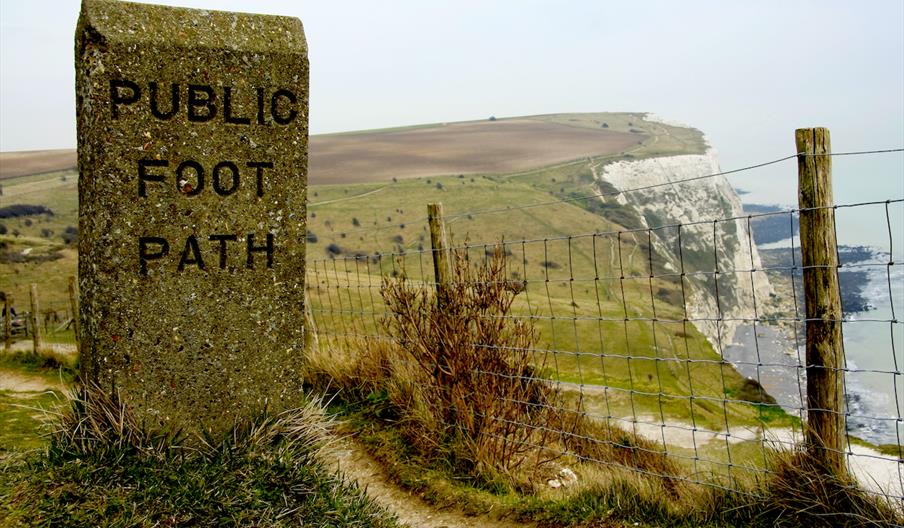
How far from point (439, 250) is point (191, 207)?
9.26ft

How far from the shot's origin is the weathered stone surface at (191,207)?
207 inches

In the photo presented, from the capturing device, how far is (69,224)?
78.9 m

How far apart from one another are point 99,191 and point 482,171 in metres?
114

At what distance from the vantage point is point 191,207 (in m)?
5.50

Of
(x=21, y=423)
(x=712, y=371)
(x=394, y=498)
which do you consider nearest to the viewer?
(x=394, y=498)

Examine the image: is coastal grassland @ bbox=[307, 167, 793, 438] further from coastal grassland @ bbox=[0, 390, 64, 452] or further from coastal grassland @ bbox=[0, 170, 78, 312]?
coastal grassland @ bbox=[0, 170, 78, 312]

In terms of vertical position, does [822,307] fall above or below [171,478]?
above

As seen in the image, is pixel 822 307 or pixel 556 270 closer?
pixel 822 307

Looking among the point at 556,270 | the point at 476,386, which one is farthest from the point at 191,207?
the point at 556,270

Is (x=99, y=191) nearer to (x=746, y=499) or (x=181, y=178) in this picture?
(x=181, y=178)

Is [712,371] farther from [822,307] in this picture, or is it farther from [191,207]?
[191,207]

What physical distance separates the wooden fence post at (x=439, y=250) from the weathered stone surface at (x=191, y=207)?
1790mm

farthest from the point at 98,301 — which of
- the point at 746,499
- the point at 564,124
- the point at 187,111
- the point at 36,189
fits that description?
the point at 564,124

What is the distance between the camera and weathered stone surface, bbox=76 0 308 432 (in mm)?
5246
